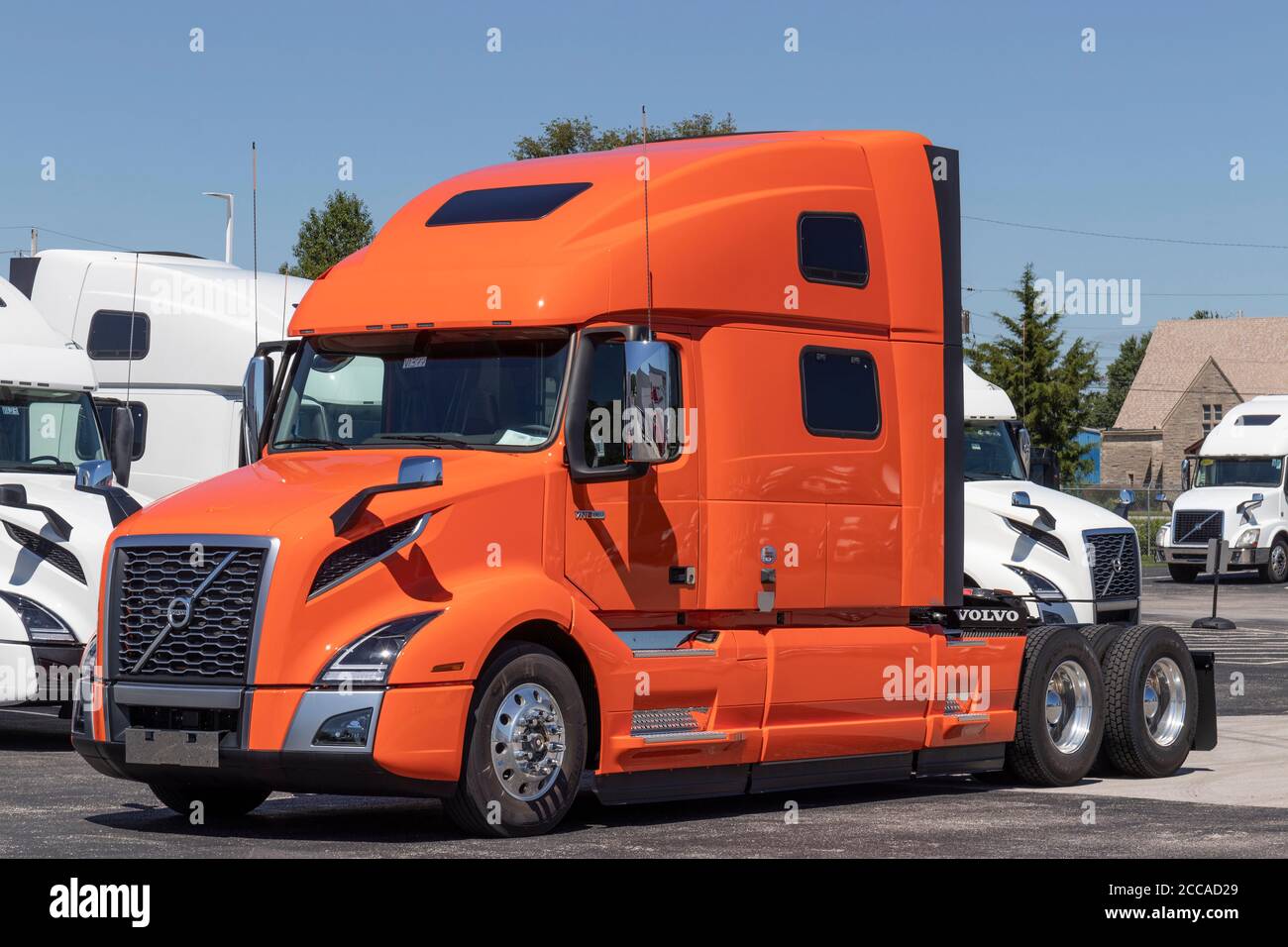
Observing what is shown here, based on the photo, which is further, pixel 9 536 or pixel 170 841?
pixel 9 536

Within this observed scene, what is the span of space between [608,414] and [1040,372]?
212 ft

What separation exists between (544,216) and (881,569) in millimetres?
3145

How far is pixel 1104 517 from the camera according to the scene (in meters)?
20.1

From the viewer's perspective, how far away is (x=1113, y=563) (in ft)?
65.0

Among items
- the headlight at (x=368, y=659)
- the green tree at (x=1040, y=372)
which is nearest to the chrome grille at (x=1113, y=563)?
the headlight at (x=368, y=659)

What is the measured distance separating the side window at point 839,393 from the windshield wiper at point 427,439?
2307 mm

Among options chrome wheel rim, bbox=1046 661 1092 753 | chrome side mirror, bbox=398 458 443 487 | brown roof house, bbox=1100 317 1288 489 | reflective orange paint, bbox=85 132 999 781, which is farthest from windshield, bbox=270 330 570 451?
brown roof house, bbox=1100 317 1288 489

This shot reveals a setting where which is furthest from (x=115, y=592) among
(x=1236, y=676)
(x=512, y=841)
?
(x=1236, y=676)

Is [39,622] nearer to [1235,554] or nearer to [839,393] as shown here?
[839,393]

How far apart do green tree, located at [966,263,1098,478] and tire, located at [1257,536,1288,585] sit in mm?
26303

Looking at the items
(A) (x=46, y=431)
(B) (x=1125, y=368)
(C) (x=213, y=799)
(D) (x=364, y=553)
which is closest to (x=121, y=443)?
(A) (x=46, y=431)
